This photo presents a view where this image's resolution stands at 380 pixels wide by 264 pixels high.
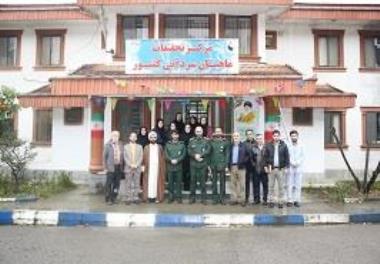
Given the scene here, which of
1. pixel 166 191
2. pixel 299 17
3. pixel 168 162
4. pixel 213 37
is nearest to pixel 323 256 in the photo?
pixel 168 162

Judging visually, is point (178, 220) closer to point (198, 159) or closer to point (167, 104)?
point (198, 159)

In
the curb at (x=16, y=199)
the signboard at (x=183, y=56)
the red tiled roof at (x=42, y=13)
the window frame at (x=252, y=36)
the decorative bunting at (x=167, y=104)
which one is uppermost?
the red tiled roof at (x=42, y=13)

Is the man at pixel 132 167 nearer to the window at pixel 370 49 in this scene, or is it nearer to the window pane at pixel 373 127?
the window pane at pixel 373 127

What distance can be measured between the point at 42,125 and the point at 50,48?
3113 millimetres

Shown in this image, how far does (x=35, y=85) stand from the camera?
2228 centimetres

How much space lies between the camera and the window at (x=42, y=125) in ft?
71.6

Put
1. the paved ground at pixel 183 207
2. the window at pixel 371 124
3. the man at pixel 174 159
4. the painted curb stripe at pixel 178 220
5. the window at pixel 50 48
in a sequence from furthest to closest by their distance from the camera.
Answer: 1. the window at pixel 50 48
2. the window at pixel 371 124
3. the man at pixel 174 159
4. the paved ground at pixel 183 207
5. the painted curb stripe at pixel 178 220

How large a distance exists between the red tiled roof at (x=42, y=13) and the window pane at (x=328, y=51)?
904cm

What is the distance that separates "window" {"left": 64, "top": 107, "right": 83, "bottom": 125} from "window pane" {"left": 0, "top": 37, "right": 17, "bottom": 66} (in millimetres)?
4131

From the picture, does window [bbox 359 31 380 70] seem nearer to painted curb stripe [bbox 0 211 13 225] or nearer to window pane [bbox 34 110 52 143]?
window pane [bbox 34 110 52 143]

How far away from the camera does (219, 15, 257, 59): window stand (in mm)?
17875

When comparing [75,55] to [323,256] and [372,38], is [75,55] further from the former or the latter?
[323,256]

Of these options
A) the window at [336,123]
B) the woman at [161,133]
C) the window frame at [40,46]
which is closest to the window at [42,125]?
the window frame at [40,46]

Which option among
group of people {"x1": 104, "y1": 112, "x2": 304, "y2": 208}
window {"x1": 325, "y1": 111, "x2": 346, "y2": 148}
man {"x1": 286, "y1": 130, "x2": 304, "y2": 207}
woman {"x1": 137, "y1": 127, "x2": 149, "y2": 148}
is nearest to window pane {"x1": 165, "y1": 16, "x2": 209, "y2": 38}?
woman {"x1": 137, "y1": 127, "x2": 149, "y2": 148}
